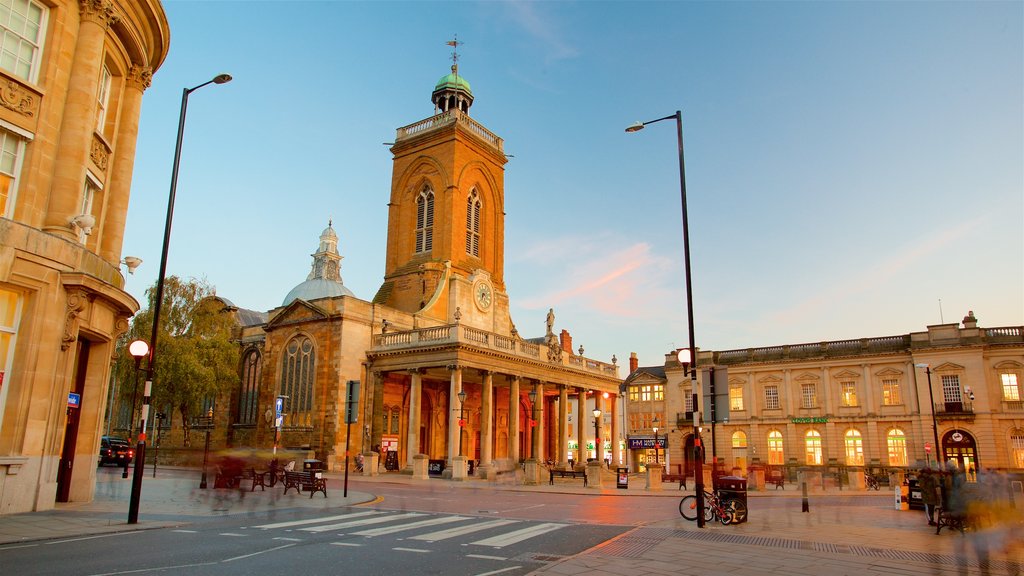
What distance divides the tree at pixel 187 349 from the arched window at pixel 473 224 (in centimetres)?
1811

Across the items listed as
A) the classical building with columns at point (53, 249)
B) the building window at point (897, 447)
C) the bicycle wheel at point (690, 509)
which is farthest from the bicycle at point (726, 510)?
the building window at point (897, 447)

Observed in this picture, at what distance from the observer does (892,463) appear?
49.3 m

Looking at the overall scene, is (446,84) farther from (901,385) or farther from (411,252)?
(901,385)

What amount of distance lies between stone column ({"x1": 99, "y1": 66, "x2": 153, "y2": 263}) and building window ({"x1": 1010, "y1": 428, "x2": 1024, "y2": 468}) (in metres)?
53.0

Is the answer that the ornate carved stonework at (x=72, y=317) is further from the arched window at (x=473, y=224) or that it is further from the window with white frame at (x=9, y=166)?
the arched window at (x=473, y=224)

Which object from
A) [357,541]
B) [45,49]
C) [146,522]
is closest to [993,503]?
[357,541]

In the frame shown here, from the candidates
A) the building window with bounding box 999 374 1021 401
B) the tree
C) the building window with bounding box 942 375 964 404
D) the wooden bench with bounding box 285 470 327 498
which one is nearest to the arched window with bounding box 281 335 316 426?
the tree

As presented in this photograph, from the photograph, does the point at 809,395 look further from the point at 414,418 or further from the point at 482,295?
the point at 414,418

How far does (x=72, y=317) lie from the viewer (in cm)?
1522

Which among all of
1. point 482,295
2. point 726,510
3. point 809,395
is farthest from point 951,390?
point 726,510

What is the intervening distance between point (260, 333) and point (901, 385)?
47001 mm

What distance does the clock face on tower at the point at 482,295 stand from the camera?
4984 centimetres

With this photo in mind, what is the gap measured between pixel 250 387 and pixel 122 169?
31.7m

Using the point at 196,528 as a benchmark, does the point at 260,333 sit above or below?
above
